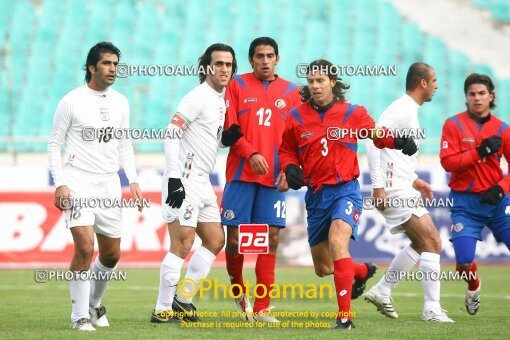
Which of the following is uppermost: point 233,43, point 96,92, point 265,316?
point 233,43

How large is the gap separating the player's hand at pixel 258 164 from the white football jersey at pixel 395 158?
1.30 metres

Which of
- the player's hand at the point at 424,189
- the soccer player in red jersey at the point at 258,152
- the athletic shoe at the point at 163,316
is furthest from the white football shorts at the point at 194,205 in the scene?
the player's hand at the point at 424,189

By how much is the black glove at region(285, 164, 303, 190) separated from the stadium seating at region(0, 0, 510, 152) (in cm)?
1321

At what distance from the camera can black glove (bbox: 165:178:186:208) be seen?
841cm

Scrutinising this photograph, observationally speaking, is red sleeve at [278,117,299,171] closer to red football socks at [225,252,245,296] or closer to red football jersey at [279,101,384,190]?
red football jersey at [279,101,384,190]

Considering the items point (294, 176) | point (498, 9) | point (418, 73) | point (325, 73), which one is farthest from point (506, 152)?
point (498, 9)

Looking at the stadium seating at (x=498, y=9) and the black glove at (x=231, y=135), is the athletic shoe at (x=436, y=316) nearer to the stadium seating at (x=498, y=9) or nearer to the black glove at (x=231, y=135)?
the black glove at (x=231, y=135)

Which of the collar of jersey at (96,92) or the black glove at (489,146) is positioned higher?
the collar of jersey at (96,92)

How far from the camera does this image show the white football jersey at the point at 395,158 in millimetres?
9445

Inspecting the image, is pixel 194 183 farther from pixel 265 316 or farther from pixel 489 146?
pixel 489 146

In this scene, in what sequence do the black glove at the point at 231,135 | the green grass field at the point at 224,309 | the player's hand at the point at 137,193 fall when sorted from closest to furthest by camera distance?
1. the green grass field at the point at 224,309
2. the player's hand at the point at 137,193
3. the black glove at the point at 231,135

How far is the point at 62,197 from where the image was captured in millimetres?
8055

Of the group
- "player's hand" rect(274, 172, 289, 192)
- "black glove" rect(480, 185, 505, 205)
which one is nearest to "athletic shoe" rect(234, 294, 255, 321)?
"player's hand" rect(274, 172, 289, 192)

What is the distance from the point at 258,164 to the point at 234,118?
2.10 feet
